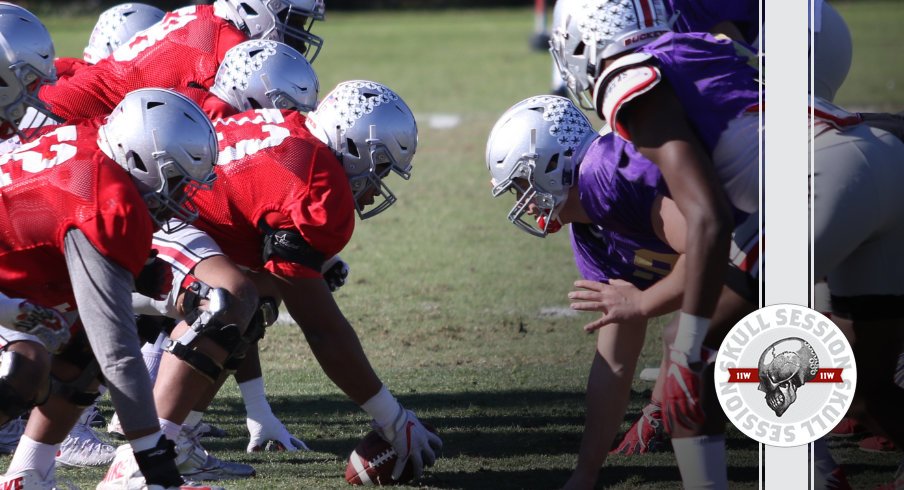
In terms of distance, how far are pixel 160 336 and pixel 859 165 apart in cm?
256

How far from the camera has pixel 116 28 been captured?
18.3 ft

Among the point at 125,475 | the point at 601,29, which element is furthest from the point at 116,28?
the point at 601,29

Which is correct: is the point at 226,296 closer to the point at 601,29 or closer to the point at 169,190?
the point at 169,190

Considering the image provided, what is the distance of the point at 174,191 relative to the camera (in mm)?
3291

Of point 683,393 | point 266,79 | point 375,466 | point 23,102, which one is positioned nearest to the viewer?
point 683,393

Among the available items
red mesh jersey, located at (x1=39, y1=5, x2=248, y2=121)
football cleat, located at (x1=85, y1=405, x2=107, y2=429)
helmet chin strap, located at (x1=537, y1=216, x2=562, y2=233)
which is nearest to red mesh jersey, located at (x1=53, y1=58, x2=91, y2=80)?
red mesh jersey, located at (x1=39, y1=5, x2=248, y2=121)

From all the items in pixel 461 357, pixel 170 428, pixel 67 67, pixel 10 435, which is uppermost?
pixel 67 67

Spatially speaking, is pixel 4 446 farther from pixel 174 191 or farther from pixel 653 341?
pixel 653 341

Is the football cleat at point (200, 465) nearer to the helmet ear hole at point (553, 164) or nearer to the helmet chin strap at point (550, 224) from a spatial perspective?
the helmet chin strap at point (550, 224)

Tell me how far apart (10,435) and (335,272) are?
126 cm

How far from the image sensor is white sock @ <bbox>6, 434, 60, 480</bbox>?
129 inches

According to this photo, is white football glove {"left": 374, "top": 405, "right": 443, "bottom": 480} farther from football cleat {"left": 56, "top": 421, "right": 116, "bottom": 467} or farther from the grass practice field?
football cleat {"left": 56, "top": 421, "right": 116, "bottom": 467}

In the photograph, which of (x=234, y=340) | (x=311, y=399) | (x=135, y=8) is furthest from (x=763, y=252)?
(x=135, y=8)

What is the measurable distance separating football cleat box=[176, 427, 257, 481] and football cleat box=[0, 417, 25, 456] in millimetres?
631
